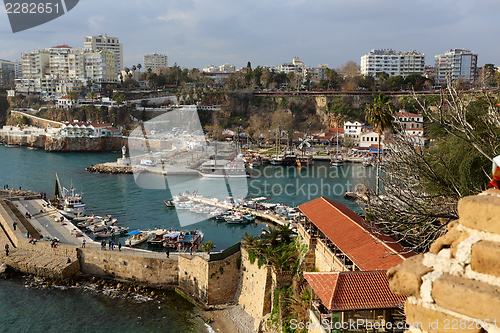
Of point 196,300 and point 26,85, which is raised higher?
point 26,85

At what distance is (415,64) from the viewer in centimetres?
10788

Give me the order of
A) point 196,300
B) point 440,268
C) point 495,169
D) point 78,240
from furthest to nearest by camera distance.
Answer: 1. point 78,240
2. point 196,300
3. point 495,169
4. point 440,268

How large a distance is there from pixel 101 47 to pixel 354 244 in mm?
131267

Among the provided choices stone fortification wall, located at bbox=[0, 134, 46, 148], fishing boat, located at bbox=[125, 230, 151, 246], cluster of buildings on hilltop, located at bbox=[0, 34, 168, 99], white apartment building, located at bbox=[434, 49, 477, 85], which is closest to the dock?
fishing boat, located at bbox=[125, 230, 151, 246]

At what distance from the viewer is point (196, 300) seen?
57.7 feet

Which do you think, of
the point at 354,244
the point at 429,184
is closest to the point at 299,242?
the point at 354,244

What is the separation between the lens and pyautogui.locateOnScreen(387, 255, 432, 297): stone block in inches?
93.7

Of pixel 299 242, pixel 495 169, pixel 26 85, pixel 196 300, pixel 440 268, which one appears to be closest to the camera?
pixel 440 268

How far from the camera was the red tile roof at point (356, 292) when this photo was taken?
7.70 metres

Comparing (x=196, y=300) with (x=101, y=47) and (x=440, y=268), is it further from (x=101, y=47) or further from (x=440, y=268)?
(x=101, y=47)

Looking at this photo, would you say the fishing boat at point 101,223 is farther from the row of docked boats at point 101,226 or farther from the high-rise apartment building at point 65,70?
the high-rise apartment building at point 65,70

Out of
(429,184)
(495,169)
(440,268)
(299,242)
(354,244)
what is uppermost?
(495,169)

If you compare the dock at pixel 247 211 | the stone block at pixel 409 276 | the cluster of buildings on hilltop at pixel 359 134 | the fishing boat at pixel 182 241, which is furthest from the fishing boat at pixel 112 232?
the cluster of buildings on hilltop at pixel 359 134

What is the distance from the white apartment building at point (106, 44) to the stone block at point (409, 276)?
12820 centimetres
